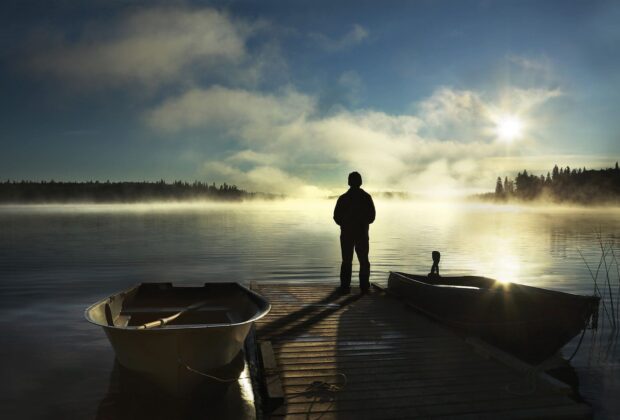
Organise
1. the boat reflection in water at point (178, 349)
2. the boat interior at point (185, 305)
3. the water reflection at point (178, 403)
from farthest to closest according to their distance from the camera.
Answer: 1. the boat interior at point (185, 305)
2. the water reflection at point (178, 403)
3. the boat reflection in water at point (178, 349)

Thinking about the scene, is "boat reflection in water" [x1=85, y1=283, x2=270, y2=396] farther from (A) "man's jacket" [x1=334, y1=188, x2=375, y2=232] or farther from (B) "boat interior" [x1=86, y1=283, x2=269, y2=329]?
(A) "man's jacket" [x1=334, y1=188, x2=375, y2=232]

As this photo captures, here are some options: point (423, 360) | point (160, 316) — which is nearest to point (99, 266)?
point (160, 316)

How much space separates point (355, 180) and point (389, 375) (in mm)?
6123

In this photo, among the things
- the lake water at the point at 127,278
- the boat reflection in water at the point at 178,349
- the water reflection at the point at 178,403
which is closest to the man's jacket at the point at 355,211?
the boat reflection in water at the point at 178,349

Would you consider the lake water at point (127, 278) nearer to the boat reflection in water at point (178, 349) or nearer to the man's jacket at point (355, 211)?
the boat reflection in water at point (178, 349)

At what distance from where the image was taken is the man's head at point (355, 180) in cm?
1216

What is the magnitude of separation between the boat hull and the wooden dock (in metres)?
0.48

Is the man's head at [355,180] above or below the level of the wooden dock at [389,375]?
above

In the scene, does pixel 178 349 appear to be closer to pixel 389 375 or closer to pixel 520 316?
pixel 389 375

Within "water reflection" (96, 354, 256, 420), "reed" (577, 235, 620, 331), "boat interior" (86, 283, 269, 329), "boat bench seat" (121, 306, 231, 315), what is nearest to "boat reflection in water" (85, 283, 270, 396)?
"water reflection" (96, 354, 256, 420)

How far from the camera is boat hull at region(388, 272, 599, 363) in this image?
8.12m

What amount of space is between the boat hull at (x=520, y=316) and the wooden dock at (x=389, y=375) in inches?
18.8

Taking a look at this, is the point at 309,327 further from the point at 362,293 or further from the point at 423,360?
the point at 362,293

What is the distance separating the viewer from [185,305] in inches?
470
